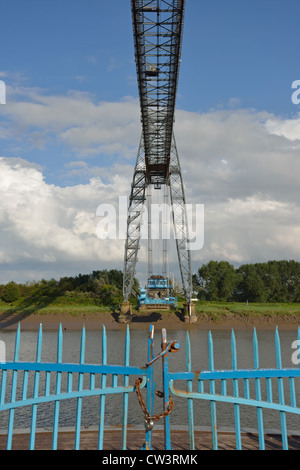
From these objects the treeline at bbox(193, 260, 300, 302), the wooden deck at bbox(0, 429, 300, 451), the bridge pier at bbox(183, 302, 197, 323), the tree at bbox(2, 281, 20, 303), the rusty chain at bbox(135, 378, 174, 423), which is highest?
the treeline at bbox(193, 260, 300, 302)

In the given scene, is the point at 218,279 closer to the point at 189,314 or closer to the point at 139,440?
the point at 189,314

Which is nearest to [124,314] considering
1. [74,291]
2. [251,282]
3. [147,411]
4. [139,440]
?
[74,291]

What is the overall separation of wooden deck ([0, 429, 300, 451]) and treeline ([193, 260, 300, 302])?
176ft

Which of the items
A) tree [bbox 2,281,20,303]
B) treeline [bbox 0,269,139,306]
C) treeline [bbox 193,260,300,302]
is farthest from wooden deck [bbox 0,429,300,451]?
treeline [bbox 193,260,300,302]

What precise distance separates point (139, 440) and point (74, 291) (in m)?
50.2

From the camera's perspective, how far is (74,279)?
64.6 meters

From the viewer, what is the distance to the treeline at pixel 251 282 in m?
57.7

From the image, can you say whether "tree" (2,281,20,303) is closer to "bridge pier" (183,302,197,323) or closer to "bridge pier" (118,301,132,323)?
"bridge pier" (118,301,132,323)

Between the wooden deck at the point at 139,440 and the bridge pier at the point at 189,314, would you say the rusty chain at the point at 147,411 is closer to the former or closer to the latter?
the wooden deck at the point at 139,440

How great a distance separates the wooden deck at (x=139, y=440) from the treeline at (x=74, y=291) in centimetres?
4064

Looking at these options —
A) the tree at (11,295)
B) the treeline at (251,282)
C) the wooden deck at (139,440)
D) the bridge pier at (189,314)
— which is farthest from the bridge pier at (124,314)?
the wooden deck at (139,440)

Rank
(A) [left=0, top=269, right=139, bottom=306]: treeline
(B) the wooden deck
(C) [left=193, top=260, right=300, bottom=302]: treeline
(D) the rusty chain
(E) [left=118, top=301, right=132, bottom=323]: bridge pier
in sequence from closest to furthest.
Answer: (D) the rusty chain → (B) the wooden deck → (E) [left=118, top=301, right=132, bottom=323]: bridge pier → (A) [left=0, top=269, right=139, bottom=306]: treeline → (C) [left=193, top=260, right=300, bottom=302]: treeline

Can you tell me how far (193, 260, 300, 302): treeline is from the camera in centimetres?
5766
